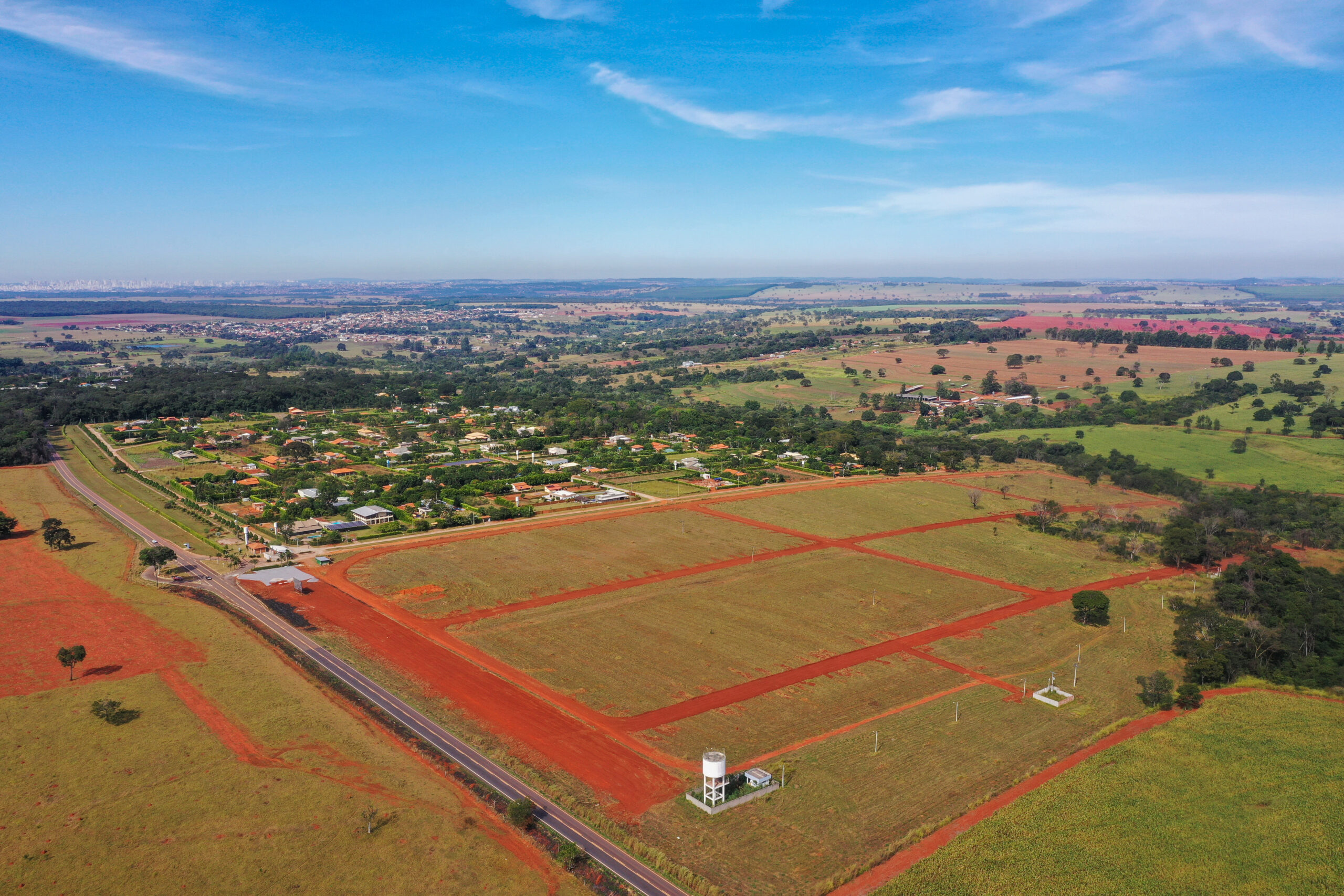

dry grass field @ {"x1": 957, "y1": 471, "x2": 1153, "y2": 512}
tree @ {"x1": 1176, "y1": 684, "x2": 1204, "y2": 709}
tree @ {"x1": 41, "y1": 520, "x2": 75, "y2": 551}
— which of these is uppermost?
tree @ {"x1": 41, "y1": 520, "x2": 75, "y2": 551}

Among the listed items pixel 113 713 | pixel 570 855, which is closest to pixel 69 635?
pixel 113 713

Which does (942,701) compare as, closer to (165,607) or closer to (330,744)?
(330,744)

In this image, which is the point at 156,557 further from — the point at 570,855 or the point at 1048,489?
the point at 1048,489

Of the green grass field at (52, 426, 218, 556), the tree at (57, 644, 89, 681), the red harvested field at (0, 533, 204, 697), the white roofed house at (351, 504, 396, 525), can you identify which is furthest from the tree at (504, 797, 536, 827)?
the white roofed house at (351, 504, 396, 525)

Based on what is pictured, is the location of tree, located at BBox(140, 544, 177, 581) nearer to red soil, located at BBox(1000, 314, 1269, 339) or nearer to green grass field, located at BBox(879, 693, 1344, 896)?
green grass field, located at BBox(879, 693, 1344, 896)

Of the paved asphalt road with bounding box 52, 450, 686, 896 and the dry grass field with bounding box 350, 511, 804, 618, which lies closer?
the paved asphalt road with bounding box 52, 450, 686, 896

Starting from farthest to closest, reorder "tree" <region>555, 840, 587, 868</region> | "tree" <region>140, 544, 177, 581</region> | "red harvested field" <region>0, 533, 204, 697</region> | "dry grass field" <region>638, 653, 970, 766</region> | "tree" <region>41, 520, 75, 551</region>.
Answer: "tree" <region>41, 520, 75, 551</region>, "tree" <region>140, 544, 177, 581</region>, "red harvested field" <region>0, 533, 204, 697</region>, "dry grass field" <region>638, 653, 970, 766</region>, "tree" <region>555, 840, 587, 868</region>
